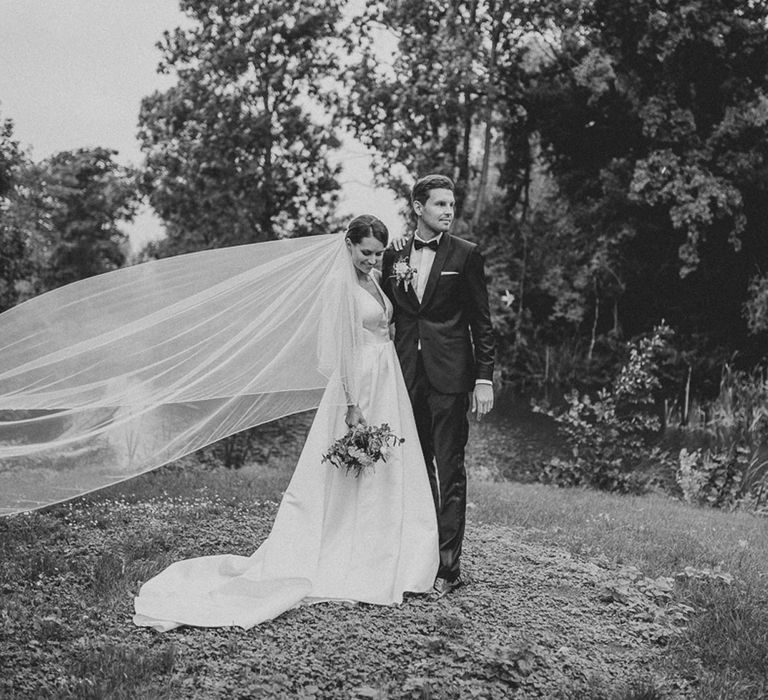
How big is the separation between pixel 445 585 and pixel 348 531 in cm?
66

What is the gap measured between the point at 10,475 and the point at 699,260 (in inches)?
569

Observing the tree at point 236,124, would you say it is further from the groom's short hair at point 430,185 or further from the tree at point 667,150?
the groom's short hair at point 430,185

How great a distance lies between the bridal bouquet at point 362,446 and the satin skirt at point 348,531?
12cm

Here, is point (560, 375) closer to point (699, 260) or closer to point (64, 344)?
point (699, 260)

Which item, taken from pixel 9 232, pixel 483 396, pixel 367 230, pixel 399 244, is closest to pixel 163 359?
pixel 367 230

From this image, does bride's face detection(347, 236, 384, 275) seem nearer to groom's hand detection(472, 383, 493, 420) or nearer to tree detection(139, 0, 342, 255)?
groom's hand detection(472, 383, 493, 420)

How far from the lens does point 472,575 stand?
5.36m

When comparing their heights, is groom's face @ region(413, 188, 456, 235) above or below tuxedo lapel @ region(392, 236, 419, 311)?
above

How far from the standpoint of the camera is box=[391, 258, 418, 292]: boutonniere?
4930 millimetres

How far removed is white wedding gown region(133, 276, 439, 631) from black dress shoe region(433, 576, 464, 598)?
110 mm

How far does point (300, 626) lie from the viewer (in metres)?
4.33

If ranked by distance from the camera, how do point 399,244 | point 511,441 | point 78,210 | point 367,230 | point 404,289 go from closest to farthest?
point 367,230 < point 404,289 < point 399,244 < point 511,441 < point 78,210

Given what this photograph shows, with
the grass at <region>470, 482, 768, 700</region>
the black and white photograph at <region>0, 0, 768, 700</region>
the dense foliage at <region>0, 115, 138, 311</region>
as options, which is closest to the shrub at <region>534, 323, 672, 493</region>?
the black and white photograph at <region>0, 0, 768, 700</region>

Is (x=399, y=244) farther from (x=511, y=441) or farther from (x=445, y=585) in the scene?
(x=511, y=441)
